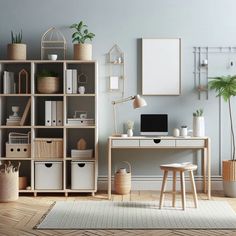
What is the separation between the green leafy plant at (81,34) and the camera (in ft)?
21.2

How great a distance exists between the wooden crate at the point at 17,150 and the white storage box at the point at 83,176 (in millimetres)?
629

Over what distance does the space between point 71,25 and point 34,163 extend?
1827 mm

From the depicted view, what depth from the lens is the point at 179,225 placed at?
4.85 meters

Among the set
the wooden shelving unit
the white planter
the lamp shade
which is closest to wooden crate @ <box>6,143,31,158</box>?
the wooden shelving unit

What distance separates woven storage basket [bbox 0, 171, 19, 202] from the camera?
5.89 metres

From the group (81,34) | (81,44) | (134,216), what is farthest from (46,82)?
(134,216)

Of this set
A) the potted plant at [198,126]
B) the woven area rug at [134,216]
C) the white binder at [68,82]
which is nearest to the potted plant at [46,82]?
the white binder at [68,82]

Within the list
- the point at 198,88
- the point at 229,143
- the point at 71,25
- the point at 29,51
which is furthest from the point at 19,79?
the point at 229,143

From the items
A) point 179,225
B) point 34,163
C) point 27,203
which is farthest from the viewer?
point 34,163

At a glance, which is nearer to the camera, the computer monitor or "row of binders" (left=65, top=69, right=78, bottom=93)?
"row of binders" (left=65, top=69, right=78, bottom=93)

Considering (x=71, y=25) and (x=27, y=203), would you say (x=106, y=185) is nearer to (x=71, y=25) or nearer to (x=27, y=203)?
(x=27, y=203)

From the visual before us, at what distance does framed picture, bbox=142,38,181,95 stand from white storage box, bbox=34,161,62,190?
4.82 feet

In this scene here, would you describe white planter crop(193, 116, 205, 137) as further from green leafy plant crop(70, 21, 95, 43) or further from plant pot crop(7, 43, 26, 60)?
plant pot crop(7, 43, 26, 60)

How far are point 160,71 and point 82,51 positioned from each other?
1050 millimetres
